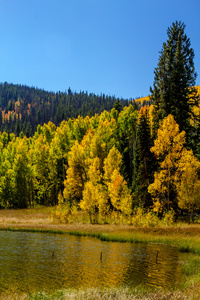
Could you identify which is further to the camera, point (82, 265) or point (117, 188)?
point (117, 188)

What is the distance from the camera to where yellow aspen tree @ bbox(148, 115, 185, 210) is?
3753 cm

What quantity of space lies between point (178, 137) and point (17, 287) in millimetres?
27574

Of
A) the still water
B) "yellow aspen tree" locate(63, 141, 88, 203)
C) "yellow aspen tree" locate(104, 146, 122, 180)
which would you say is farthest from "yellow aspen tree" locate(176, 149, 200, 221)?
"yellow aspen tree" locate(63, 141, 88, 203)

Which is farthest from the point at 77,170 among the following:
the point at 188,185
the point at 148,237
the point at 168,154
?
the point at 148,237

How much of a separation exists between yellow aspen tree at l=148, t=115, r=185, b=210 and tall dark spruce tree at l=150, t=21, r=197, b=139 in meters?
5.09

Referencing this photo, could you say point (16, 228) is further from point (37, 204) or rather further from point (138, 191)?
point (37, 204)

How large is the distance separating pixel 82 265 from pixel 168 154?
21480mm

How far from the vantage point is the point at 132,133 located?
3095 inches

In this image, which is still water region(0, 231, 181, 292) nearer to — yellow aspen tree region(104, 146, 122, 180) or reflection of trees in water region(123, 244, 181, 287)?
reflection of trees in water region(123, 244, 181, 287)

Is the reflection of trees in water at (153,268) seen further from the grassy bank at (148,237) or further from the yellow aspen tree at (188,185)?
the yellow aspen tree at (188,185)

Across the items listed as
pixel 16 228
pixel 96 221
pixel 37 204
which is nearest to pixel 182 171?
pixel 96 221

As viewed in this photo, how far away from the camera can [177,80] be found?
43.2m

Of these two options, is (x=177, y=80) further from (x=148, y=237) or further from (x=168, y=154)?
(x=148, y=237)

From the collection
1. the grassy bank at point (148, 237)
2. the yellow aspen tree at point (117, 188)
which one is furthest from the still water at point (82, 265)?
the yellow aspen tree at point (117, 188)
